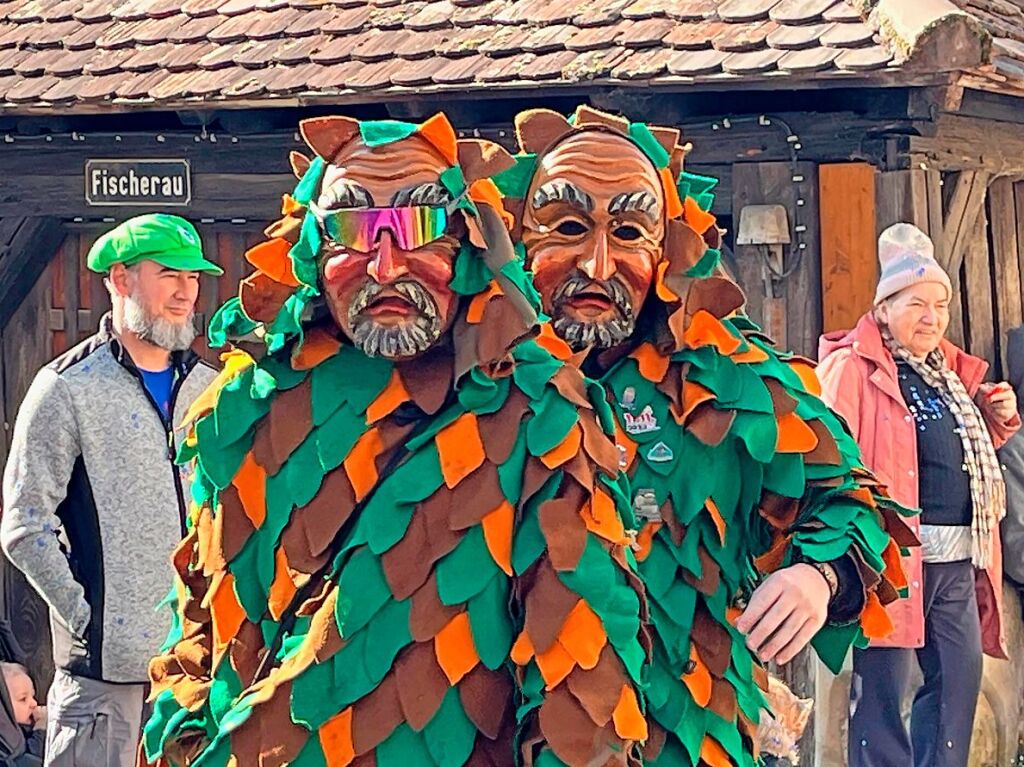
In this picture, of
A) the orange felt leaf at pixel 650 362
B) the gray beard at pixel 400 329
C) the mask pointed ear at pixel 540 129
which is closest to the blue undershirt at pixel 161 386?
the mask pointed ear at pixel 540 129

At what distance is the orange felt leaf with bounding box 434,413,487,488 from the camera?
282 centimetres

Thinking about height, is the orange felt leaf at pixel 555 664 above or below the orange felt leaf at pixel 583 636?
below

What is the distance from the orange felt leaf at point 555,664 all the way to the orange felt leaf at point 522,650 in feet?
0.06

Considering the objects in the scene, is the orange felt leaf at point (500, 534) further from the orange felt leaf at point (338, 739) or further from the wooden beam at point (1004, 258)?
the wooden beam at point (1004, 258)

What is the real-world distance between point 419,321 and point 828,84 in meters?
3.54

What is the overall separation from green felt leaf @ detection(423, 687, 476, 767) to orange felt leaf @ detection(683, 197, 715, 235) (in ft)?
3.72

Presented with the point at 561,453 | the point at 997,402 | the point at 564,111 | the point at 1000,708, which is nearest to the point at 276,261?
the point at 561,453

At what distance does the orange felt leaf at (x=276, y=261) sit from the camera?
9.82 feet

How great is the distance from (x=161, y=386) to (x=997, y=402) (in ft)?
8.95

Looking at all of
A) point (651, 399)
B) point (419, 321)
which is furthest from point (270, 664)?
point (651, 399)

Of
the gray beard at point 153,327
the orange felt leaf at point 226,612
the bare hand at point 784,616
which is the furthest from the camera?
the gray beard at point 153,327

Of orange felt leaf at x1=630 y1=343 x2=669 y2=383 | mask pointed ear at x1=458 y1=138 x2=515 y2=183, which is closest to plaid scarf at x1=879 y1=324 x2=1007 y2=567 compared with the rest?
orange felt leaf at x1=630 y1=343 x2=669 y2=383

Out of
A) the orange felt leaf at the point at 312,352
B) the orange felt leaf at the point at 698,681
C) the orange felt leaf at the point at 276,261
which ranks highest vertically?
the orange felt leaf at the point at 276,261

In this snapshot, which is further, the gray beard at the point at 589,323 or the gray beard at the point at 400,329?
the gray beard at the point at 589,323
